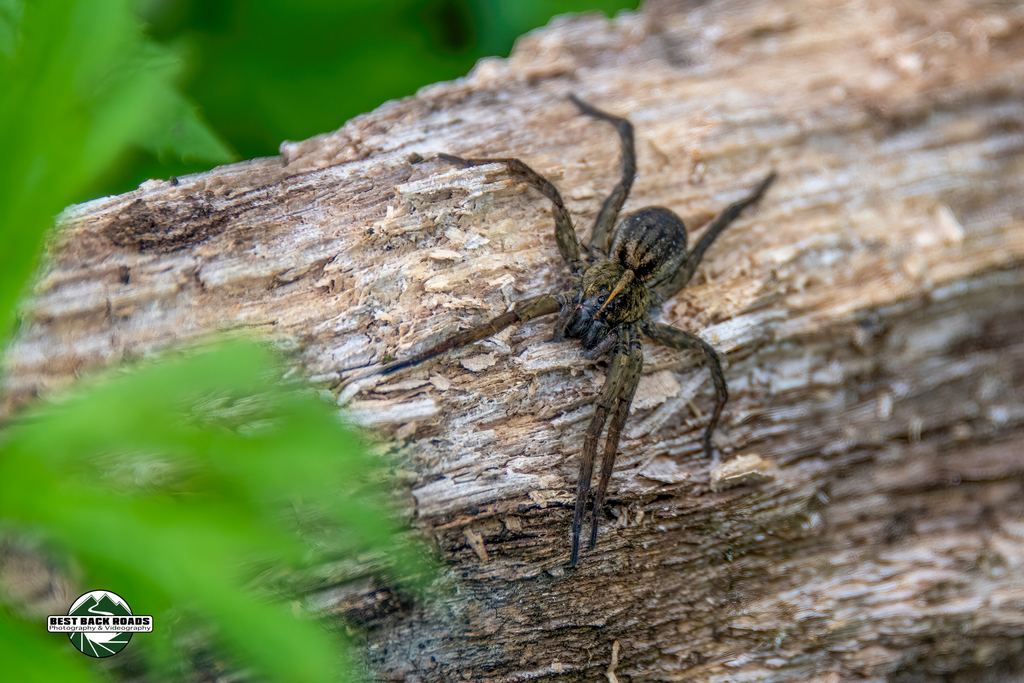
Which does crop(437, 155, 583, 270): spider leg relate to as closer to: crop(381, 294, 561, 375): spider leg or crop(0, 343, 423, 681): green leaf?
crop(381, 294, 561, 375): spider leg

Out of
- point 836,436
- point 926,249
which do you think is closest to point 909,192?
point 926,249

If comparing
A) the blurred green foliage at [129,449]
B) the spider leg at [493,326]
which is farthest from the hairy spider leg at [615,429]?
the blurred green foliage at [129,449]

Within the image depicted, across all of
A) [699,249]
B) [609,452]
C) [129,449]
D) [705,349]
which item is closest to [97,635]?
[129,449]

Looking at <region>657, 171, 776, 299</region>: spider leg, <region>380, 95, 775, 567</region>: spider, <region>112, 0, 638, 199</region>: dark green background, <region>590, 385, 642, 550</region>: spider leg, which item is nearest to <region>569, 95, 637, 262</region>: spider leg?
<region>380, 95, 775, 567</region>: spider

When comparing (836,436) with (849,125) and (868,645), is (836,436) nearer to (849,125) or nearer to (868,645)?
(868,645)

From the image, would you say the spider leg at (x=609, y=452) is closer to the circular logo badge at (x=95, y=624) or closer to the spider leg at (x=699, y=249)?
the spider leg at (x=699, y=249)

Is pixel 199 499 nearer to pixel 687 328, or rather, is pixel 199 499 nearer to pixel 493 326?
pixel 493 326

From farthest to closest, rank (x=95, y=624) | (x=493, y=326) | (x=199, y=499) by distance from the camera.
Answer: (x=493, y=326) < (x=95, y=624) < (x=199, y=499)
